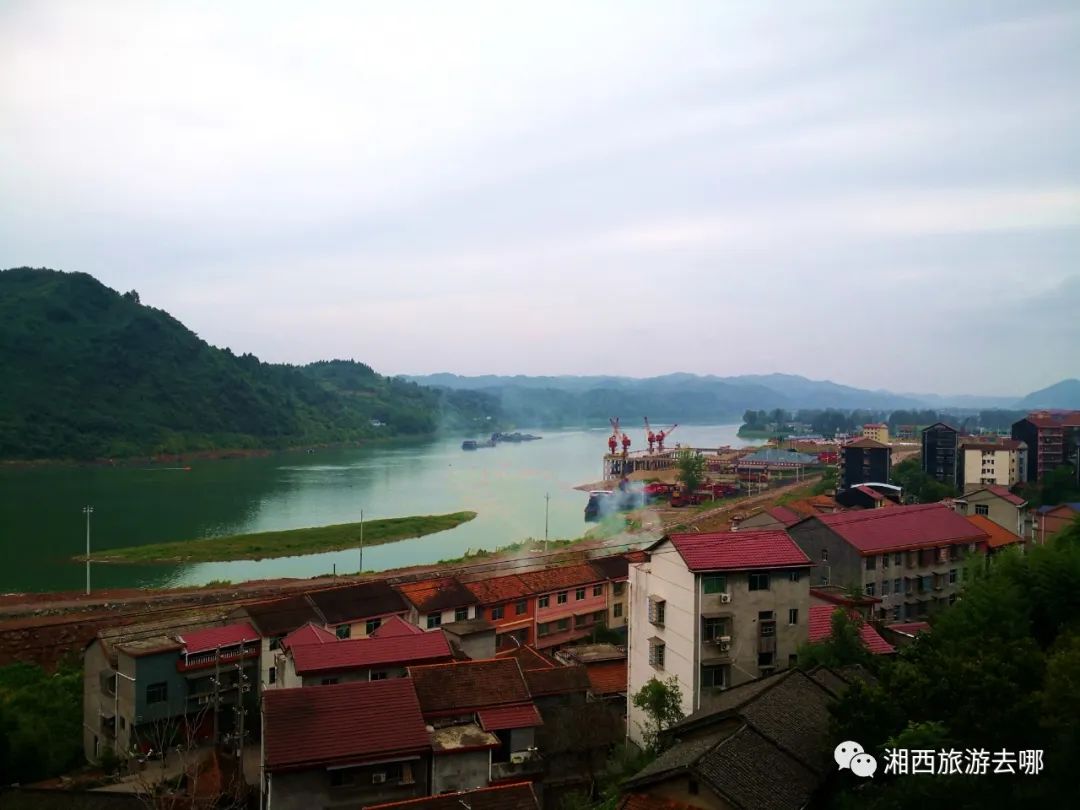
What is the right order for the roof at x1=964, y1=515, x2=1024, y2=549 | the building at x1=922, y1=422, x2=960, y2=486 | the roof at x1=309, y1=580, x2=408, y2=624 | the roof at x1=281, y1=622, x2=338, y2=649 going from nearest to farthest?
the roof at x1=281, y1=622, x2=338, y2=649 → the roof at x1=309, y1=580, x2=408, y2=624 → the roof at x1=964, y1=515, x2=1024, y2=549 → the building at x1=922, y1=422, x2=960, y2=486

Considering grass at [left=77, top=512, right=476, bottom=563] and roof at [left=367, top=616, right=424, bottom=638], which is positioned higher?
roof at [left=367, top=616, right=424, bottom=638]

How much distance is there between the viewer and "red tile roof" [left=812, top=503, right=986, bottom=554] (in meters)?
8.06

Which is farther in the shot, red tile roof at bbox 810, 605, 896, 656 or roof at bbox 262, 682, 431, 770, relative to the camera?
red tile roof at bbox 810, 605, 896, 656

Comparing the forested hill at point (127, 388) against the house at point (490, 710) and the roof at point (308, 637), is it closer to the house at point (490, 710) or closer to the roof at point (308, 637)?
the roof at point (308, 637)

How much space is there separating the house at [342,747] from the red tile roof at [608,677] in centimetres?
202

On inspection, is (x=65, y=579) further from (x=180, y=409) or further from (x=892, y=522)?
(x=180, y=409)

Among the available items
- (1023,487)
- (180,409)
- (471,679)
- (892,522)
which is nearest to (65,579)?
(471,679)

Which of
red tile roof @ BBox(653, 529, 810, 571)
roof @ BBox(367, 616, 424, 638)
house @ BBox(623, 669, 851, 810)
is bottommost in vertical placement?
roof @ BBox(367, 616, 424, 638)

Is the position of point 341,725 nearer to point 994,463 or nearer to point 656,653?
point 656,653

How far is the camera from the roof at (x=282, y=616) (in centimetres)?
671

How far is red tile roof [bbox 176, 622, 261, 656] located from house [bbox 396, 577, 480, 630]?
65.1 inches

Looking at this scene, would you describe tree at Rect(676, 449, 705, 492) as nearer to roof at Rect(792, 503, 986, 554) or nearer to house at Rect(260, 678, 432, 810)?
roof at Rect(792, 503, 986, 554)

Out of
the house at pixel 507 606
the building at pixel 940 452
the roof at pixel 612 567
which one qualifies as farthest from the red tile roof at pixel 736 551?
the building at pixel 940 452

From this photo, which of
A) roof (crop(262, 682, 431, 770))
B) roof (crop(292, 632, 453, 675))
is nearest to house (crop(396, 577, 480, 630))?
roof (crop(292, 632, 453, 675))
